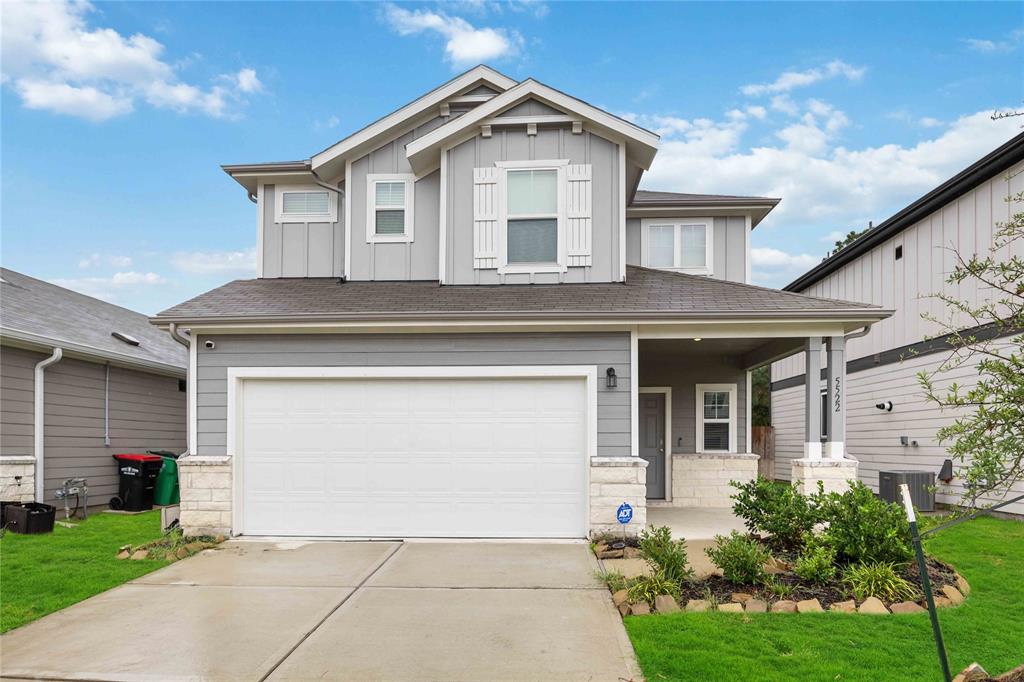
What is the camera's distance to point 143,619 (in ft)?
19.7

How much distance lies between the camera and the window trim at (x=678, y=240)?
12.9 m

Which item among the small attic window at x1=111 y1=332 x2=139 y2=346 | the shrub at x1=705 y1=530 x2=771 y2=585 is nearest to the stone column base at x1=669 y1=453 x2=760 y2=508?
the shrub at x1=705 y1=530 x2=771 y2=585

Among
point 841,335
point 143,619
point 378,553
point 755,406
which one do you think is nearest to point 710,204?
point 841,335

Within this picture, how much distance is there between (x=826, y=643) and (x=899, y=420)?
11.2 meters

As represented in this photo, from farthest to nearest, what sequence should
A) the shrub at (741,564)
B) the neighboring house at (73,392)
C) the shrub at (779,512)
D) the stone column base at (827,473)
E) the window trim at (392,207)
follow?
the window trim at (392,207)
the neighboring house at (73,392)
the stone column base at (827,473)
the shrub at (779,512)
the shrub at (741,564)

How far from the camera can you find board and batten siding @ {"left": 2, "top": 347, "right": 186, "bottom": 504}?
11070 mm

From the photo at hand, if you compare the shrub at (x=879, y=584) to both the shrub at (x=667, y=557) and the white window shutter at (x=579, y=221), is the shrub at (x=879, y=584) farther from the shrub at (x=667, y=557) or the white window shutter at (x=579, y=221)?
the white window shutter at (x=579, y=221)

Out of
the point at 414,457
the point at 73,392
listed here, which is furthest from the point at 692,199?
the point at 73,392

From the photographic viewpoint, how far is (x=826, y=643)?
522cm

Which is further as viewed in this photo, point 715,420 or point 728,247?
point 715,420

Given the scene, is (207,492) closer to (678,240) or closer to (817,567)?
(817,567)

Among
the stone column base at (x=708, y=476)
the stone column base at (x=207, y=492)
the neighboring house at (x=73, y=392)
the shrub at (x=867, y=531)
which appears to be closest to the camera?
the shrub at (x=867, y=531)

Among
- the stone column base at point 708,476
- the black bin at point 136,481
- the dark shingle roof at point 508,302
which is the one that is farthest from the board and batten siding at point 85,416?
the stone column base at point 708,476

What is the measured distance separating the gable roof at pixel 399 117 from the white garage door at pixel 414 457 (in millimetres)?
3690
